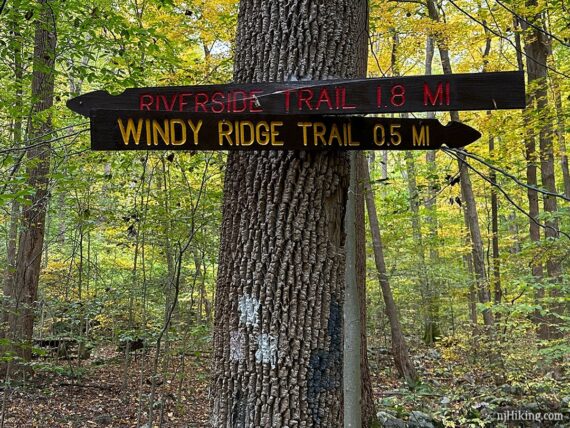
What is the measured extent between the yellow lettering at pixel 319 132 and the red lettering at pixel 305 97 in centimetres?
Result: 9

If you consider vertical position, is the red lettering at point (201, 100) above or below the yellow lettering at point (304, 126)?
above

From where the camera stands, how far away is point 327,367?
2.06 m

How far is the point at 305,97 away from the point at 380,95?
338mm

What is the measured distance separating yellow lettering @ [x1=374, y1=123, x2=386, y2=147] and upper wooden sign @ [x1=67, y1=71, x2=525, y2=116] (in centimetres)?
11

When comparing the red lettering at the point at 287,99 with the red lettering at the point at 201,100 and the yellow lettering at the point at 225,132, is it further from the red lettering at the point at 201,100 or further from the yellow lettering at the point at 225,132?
the red lettering at the point at 201,100

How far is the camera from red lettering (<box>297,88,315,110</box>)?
205cm

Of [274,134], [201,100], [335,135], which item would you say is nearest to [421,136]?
[335,135]

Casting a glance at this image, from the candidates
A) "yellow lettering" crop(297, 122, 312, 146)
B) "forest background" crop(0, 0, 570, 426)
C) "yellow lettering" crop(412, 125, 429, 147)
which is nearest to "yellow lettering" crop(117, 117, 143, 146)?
"yellow lettering" crop(297, 122, 312, 146)

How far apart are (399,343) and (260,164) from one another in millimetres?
7766

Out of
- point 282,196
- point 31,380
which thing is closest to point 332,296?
point 282,196

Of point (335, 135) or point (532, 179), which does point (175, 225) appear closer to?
point (335, 135)

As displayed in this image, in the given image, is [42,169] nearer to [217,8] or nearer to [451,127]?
[217,8]

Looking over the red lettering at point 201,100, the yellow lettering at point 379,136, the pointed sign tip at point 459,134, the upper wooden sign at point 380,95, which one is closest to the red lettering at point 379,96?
the upper wooden sign at point 380,95

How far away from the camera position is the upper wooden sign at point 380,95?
2.04 meters
